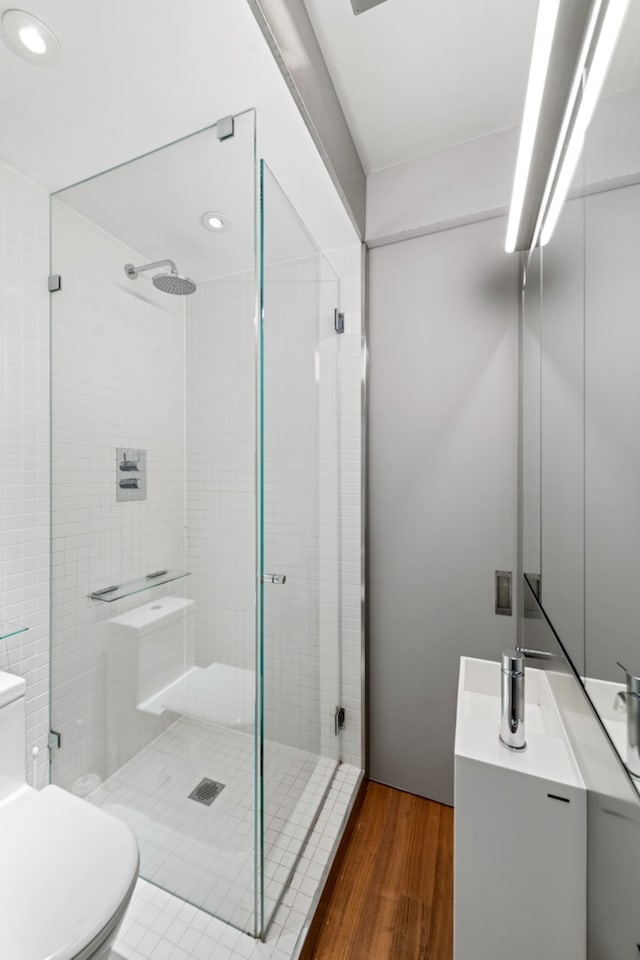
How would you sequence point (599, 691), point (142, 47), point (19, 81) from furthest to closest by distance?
point (19, 81), point (142, 47), point (599, 691)

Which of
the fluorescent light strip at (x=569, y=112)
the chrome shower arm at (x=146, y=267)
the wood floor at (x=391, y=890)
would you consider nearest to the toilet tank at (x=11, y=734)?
the wood floor at (x=391, y=890)

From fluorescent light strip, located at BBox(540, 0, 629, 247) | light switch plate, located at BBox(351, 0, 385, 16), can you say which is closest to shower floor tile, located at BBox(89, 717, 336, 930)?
fluorescent light strip, located at BBox(540, 0, 629, 247)

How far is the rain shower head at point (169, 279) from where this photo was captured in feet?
4.14

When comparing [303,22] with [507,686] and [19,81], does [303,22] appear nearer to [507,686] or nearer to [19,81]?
[19,81]

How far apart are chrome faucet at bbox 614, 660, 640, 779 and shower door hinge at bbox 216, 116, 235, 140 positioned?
152 cm

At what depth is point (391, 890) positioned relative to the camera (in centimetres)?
126

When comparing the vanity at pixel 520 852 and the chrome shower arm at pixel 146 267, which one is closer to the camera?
the vanity at pixel 520 852

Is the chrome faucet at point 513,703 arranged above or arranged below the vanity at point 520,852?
above

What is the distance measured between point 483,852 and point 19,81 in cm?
220

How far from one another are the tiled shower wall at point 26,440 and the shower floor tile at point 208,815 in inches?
16.4

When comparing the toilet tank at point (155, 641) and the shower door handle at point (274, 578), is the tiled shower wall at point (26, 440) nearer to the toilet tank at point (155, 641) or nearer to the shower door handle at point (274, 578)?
the toilet tank at point (155, 641)

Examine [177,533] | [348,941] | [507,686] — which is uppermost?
[177,533]

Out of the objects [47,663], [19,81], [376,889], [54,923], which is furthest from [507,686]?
[19,81]

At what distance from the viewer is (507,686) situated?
931 millimetres
